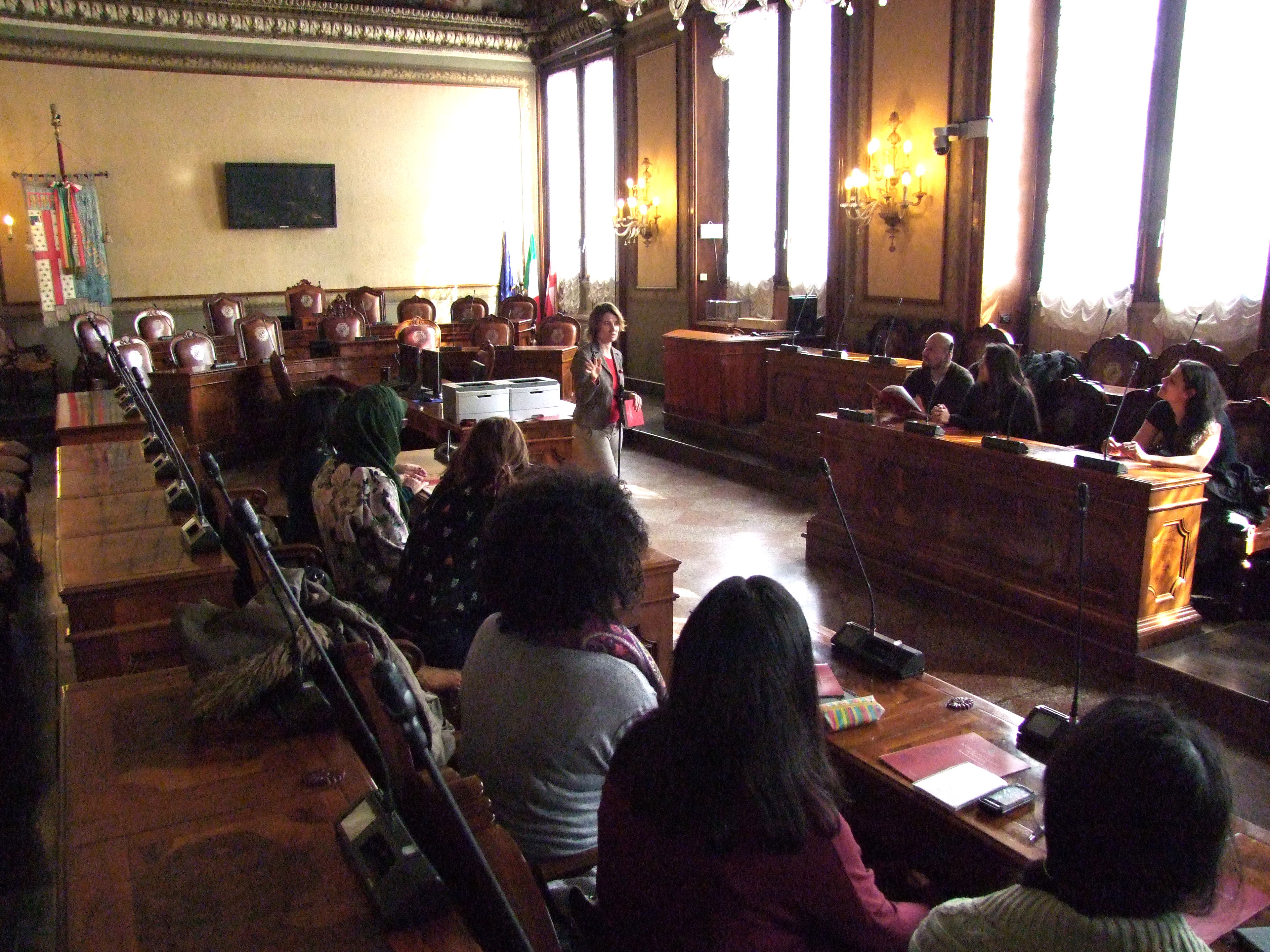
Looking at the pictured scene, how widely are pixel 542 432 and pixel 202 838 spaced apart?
13.9ft

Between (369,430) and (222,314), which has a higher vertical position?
(222,314)

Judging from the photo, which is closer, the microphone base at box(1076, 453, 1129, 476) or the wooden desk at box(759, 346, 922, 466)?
the microphone base at box(1076, 453, 1129, 476)

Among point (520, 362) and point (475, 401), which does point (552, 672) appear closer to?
point (475, 401)

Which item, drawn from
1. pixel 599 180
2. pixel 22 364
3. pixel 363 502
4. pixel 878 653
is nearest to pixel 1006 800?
pixel 878 653

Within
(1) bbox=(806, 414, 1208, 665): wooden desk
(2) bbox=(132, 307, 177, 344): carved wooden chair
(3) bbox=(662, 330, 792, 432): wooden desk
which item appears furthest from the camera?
(2) bbox=(132, 307, 177, 344): carved wooden chair

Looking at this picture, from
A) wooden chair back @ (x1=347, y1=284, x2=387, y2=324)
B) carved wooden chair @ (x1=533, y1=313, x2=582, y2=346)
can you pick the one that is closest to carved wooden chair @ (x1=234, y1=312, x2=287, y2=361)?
carved wooden chair @ (x1=533, y1=313, x2=582, y2=346)

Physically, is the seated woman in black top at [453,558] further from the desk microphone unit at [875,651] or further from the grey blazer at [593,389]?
the grey blazer at [593,389]

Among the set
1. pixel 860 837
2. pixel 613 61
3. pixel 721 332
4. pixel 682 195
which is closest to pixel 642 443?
pixel 721 332

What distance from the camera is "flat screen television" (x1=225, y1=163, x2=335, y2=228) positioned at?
11898 millimetres

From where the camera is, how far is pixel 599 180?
12.2m

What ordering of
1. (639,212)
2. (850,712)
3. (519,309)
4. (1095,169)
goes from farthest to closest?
(519,309) < (639,212) < (1095,169) < (850,712)

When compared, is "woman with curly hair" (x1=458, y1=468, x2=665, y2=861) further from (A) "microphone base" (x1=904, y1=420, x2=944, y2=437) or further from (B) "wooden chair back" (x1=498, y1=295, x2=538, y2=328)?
(B) "wooden chair back" (x1=498, y1=295, x2=538, y2=328)

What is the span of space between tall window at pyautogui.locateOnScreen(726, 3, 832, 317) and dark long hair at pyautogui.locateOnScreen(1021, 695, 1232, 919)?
7.75 meters

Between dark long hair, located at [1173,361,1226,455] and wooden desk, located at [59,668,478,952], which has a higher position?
dark long hair, located at [1173,361,1226,455]
